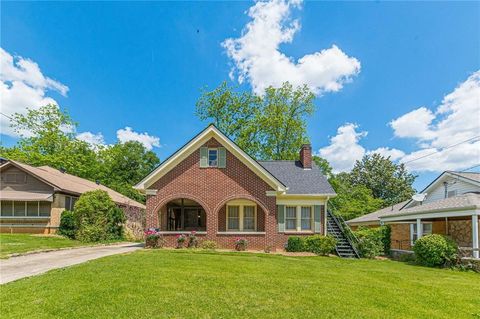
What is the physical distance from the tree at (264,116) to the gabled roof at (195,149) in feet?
68.2

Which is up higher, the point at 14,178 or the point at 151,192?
the point at 14,178

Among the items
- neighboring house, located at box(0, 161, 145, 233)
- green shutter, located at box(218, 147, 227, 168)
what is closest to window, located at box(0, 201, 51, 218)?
neighboring house, located at box(0, 161, 145, 233)

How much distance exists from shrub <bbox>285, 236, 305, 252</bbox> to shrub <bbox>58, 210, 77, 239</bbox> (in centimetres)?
1551

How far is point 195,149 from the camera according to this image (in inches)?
686

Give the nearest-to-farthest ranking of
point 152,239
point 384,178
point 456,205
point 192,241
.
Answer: point 456,205 < point 152,239 < point 192,241 < point 384,178

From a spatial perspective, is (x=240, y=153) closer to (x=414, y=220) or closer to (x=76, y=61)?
(x=414, y=220)

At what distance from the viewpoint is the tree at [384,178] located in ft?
164

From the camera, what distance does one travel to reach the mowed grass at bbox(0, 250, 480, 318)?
19.2 ft

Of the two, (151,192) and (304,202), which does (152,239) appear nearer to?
(151,192)

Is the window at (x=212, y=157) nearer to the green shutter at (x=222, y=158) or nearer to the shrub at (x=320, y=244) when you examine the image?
the green shutter at (x=222, y=158)

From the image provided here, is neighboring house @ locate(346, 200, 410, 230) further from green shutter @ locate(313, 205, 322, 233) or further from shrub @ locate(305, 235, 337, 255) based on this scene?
shrub @ locate(305, 235, 337, 255)

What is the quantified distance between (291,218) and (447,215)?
25.9 feet

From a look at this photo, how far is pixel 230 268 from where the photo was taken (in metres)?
10.1

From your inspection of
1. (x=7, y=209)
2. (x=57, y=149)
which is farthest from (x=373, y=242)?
(x=57, y=149)
